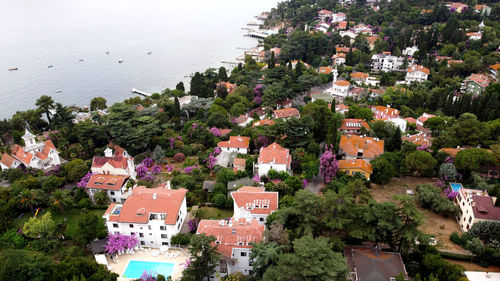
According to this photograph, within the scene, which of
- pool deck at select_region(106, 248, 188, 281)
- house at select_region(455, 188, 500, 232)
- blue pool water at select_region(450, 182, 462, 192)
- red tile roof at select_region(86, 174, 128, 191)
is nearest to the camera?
pool deck at select_region(106, 248, 188, 281)

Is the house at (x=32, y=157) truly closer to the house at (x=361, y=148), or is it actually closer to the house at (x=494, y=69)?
the house at (x=361, y=148)

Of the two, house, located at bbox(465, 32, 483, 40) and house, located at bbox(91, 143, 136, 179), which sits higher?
house, located at bbox(465, 32, 483, 40)

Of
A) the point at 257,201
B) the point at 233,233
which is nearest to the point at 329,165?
the point at 257,201

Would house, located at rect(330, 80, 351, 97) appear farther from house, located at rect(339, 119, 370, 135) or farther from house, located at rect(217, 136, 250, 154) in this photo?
house, located at rect(217, 136, 250, 154)

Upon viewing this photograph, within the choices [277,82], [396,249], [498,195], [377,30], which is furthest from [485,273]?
[377,30]

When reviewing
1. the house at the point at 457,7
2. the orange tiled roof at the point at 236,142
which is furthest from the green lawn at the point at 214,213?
the house at the point at 457,7

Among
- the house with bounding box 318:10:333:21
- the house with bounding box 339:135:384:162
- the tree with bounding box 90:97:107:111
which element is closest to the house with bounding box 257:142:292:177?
the house with bounding box 339:135:384:162
